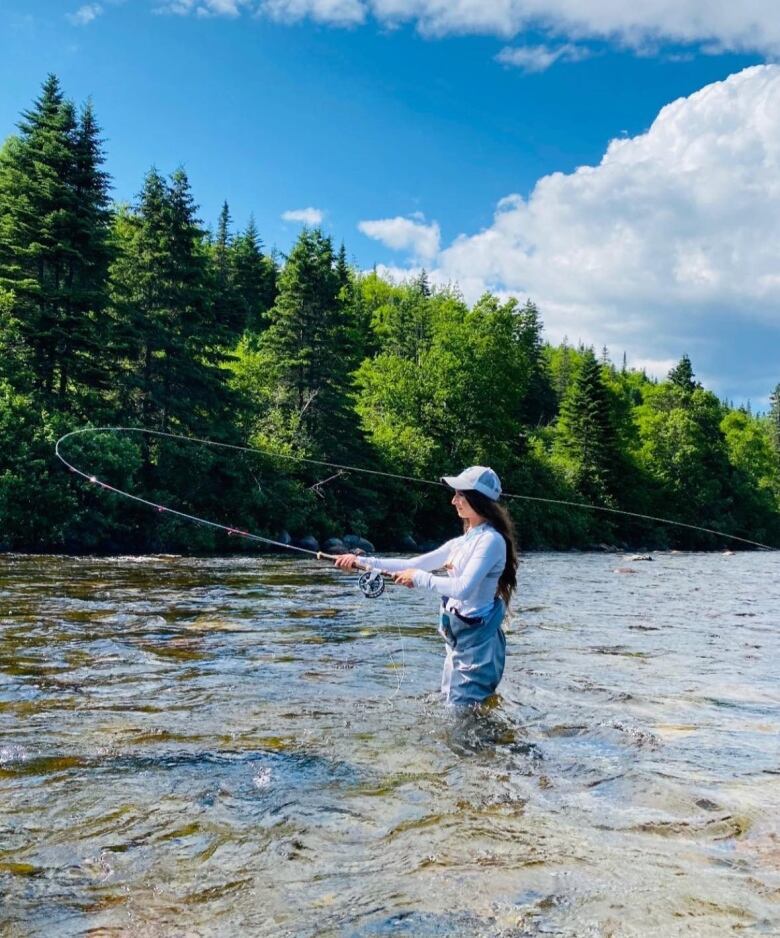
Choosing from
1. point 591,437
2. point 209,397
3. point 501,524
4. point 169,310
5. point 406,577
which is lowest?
point 406,577

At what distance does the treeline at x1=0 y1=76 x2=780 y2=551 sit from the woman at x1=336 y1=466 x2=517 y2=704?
20.1 metres

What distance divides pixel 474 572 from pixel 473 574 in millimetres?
18

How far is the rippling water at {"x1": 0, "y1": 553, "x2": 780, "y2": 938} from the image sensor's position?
354cm

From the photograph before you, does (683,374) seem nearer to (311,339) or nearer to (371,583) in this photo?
(311,339)

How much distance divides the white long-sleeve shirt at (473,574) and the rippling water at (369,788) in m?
1.05

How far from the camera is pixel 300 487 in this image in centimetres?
3422

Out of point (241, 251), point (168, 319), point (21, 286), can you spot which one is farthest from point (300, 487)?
point (241, 251)

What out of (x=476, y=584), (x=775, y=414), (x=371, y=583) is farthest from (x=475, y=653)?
(x=775, y=414)

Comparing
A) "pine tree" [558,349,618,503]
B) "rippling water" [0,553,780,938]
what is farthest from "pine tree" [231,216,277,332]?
"rippling water" [0,553,780,938]

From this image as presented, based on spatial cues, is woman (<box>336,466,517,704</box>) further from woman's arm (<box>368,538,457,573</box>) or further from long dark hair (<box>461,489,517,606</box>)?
woman's arm (<box>368,538,457,573</box>)

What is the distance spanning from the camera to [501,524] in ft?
21.2

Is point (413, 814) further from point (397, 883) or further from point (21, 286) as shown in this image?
point (21, 286)

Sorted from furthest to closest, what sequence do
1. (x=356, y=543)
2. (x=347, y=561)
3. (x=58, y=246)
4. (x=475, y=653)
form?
(x=356, y=543) < (x=58, y=246) < (x=347, y=561) < (x=475, y=653)

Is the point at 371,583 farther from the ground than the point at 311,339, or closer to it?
closer to it
